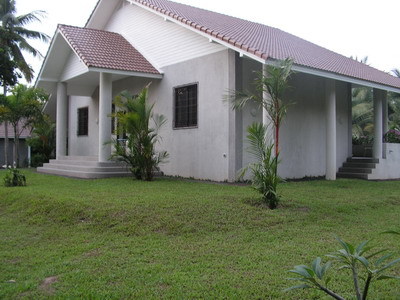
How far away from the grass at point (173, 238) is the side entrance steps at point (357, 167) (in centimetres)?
482

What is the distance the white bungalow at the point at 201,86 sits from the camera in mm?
12570

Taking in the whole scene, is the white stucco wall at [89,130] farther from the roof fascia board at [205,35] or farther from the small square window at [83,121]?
the roof fascia board at [205,35]

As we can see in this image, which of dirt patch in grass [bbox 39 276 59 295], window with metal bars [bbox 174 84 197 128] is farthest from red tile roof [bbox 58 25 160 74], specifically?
dirt patch in grass [bbox 39 276 59 295]

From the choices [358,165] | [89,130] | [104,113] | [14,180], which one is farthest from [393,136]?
[14,180]

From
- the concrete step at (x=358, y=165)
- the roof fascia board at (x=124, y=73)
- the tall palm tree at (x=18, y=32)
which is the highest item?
the tall palm tree at (x=18, y=32)

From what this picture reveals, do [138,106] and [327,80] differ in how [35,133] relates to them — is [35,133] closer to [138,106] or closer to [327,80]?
[138,106]

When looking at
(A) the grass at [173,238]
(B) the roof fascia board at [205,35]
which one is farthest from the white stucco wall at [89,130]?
(A) the grass at [173,238]

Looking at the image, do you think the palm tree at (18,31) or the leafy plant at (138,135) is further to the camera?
the palm tree at (18,31)

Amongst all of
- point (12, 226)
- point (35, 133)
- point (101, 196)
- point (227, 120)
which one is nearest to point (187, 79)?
point (227, 120)

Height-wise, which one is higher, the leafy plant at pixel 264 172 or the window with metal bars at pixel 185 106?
the window with metal bars at pixel 185 106

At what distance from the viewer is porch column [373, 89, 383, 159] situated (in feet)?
52.1

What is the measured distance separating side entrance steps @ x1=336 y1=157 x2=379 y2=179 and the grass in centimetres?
482

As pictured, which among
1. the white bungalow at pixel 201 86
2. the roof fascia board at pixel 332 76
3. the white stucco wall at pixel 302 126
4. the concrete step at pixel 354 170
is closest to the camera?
the roof fascia board at pixel 332 76

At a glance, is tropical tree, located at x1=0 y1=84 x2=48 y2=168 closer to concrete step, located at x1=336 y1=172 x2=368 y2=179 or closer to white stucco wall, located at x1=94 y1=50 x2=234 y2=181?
white stucco wall, located at x1=94 y1=50 x2=234 y2=181
